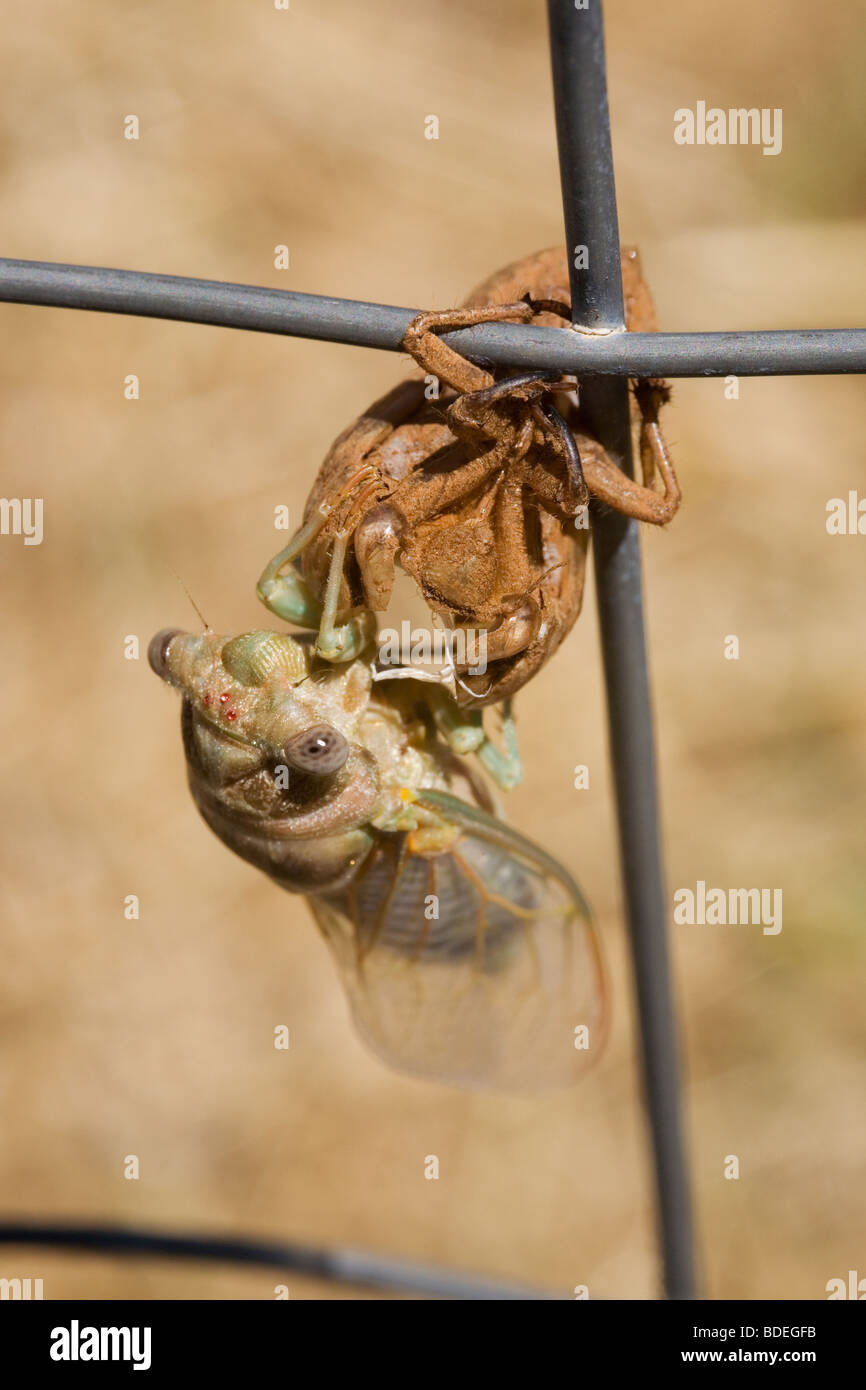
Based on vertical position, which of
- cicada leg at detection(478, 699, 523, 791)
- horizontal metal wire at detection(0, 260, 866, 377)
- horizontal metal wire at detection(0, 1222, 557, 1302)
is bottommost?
horizontal metal wire at detection(0, 1222, 557, 1302)

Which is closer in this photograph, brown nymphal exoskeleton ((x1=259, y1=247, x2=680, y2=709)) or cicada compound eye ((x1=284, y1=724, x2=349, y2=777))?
brown nymphal exoskeleton ((x1=259, y1=247, x2=680, y2=709))

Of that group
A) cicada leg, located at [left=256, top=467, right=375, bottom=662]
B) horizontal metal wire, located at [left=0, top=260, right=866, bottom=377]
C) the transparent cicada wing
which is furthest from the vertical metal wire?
cicada leg, located at [left=256, top=467, right=375, bottom=662]

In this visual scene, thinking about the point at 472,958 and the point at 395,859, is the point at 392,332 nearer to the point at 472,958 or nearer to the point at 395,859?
the point at 395,859

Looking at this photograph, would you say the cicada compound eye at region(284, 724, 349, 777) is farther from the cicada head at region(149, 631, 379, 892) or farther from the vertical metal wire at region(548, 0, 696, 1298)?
the vertical metal wire at region(548, 0, 696, 1298)

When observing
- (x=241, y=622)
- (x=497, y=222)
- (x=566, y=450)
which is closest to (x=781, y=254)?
(x=497, y=222)

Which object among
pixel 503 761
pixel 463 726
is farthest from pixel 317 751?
pixel 503 761

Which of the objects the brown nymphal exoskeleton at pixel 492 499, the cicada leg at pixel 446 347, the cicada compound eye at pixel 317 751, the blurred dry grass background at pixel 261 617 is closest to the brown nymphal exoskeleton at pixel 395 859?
the cicada compound eye at pixel 317 751

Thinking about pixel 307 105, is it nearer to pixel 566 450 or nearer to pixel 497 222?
pixel 497 222
